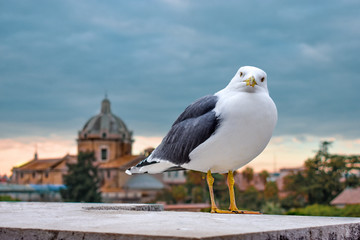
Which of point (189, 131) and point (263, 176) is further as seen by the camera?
point (263, 176)

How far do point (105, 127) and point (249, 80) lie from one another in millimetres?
53391

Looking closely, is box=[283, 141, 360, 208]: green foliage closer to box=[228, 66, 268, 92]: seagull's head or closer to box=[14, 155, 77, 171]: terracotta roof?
box=[14, 155, 77, 171]: terracotta roof

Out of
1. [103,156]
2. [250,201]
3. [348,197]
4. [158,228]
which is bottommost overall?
[250,201]

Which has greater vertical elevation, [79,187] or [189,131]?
[79,187]

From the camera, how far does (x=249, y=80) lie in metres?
4.62

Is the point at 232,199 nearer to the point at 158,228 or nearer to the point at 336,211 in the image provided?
the point at 158,228

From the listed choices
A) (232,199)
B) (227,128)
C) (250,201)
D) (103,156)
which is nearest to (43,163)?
(103,156)

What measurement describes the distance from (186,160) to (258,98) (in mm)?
926

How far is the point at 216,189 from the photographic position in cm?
3584

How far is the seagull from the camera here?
15.1ft

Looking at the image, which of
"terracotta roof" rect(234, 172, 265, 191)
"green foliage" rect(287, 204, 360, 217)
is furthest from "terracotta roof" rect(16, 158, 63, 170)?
"green foliage" rect(287, 204, 360, 217)

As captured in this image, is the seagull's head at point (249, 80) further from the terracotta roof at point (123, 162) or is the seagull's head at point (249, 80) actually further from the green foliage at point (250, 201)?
the terracotta roof at point (123, 162)

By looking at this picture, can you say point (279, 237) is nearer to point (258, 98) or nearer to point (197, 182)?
point (258, 98)

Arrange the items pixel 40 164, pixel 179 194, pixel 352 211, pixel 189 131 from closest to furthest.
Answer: pixel 189 131
pixel 352 211
pixel 179 194
pixel 40 164
